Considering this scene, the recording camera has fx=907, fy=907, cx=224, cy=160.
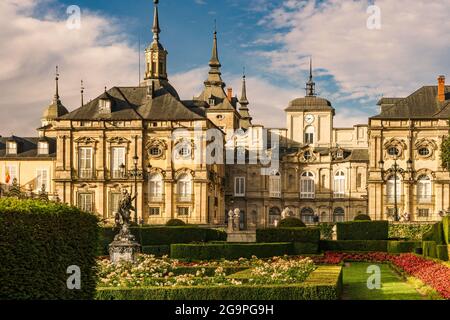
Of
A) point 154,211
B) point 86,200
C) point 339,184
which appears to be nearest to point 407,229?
point 154,211

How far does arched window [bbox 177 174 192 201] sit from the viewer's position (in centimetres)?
7700

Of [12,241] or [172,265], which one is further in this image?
[172,265]

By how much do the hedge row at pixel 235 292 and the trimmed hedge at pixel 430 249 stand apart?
17546 millimetres

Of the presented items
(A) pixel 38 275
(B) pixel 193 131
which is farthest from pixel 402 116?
(A) pixel 38 275

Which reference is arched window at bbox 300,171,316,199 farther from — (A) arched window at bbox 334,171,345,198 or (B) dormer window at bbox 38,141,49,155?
(B) dormer window at bbox 38,141,49,155

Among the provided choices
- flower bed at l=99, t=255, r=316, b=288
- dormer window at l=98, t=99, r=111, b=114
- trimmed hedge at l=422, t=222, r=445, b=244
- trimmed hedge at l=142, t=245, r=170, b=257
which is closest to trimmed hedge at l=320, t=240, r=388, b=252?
trimmed hedge at l=422, t=222, r=445, b=244

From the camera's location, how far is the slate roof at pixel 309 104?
10200cm

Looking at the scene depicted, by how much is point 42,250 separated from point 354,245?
35.4m

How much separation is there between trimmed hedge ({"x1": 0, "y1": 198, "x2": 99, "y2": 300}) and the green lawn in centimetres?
966

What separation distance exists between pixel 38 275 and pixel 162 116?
60331 millimetres

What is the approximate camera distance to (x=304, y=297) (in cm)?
2306

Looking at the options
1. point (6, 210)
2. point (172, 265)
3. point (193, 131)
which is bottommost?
point (172, 265)

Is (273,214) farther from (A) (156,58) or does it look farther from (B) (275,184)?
(A) (156,58)
